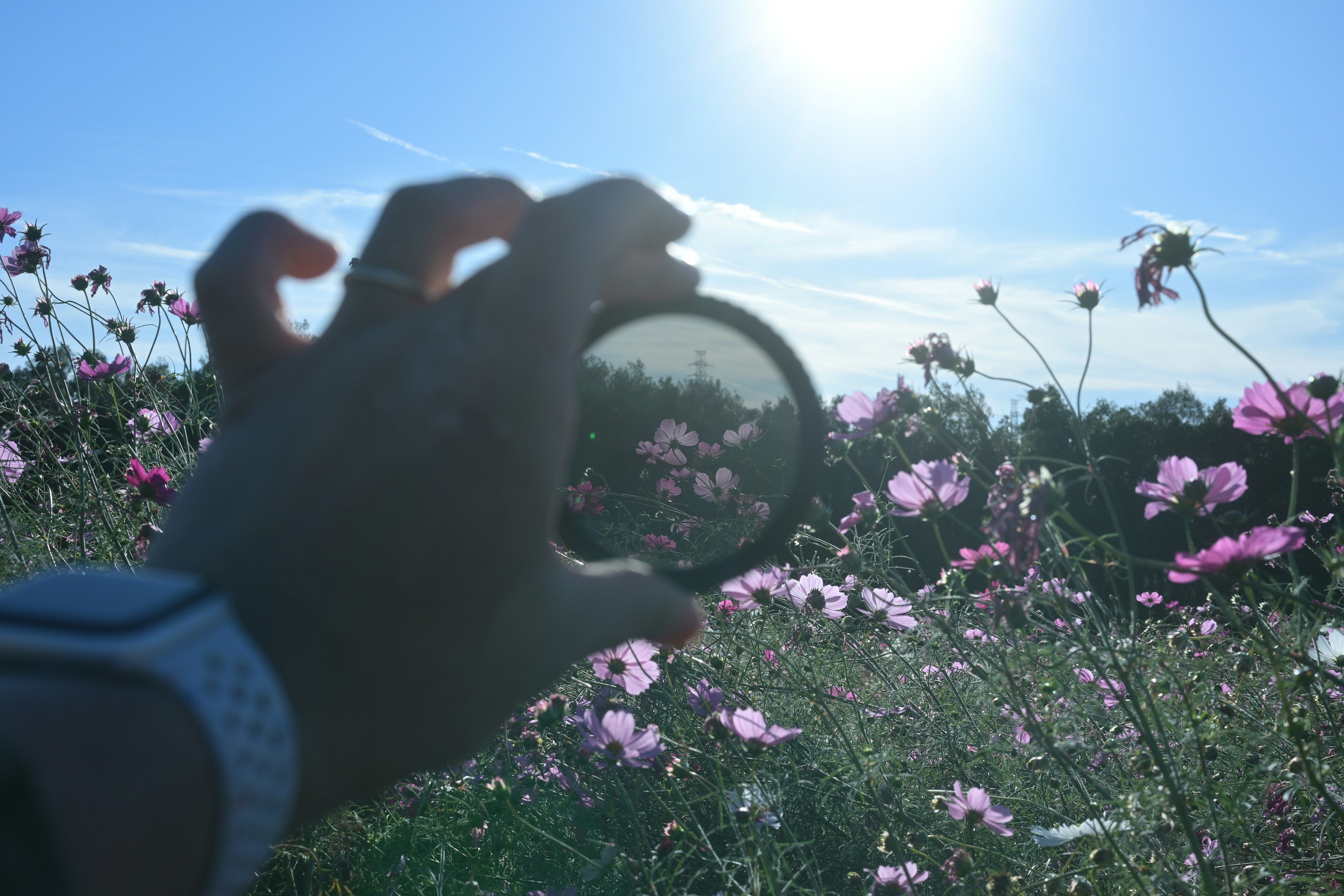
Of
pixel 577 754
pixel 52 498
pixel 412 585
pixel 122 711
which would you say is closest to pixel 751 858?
pixel 577 754

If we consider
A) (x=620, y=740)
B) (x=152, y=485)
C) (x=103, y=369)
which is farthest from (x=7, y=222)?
(x=620, y=740)

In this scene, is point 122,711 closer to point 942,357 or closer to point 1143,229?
point 1143,229

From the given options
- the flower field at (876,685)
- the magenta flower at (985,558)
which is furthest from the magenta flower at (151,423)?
the magenta flower at (985,558)

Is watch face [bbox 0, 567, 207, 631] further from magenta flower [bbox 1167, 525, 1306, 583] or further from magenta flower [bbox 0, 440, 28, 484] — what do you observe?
magenta flower [bbox 0, 440, 28, 484]

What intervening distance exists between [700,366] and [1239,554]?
92 cm

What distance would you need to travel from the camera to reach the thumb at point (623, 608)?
77 cm

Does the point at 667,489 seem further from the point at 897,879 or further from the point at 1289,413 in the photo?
the point at 1289,413

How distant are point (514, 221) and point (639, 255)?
165mm

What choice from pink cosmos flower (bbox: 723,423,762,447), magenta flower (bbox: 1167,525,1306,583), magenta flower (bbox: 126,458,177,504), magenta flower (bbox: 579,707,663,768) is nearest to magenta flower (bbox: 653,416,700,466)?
pink cosmos flower (bbox: 723,423,762,447)

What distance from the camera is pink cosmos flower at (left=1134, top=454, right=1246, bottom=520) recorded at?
130 cm

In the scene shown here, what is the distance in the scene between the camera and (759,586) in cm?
205

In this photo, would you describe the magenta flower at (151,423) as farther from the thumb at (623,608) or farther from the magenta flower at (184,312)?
the thumb at (623,608)

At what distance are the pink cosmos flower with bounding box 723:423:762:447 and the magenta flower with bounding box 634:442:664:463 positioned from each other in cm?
25

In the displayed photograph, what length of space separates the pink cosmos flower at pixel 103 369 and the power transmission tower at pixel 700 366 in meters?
2.59
